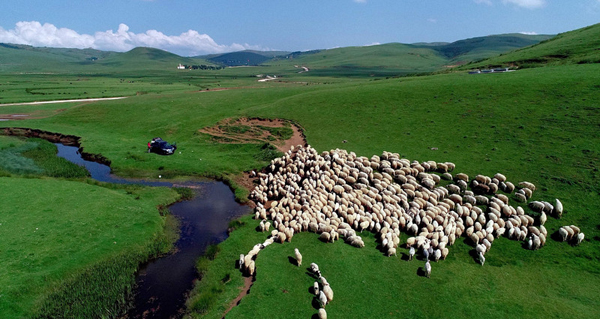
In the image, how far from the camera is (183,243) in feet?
69.5

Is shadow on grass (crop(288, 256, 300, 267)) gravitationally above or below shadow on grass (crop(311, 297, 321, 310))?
above

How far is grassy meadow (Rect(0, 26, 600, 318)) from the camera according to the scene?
47.9 feet

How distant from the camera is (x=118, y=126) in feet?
178

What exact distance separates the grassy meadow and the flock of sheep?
75 centimetres

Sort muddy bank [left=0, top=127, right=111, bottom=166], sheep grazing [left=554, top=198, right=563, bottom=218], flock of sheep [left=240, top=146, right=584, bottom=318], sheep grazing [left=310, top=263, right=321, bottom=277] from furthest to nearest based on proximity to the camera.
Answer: muddy bank [left=0, top=127, right=111, bottom=166] → sheep grazing [left=554, top=198, right=563, bottom=218] → flock of sheep [left=240, top=146, right=584, bottom=318] → sheep grazing [left=310, top=263, right=321, bottom=277]

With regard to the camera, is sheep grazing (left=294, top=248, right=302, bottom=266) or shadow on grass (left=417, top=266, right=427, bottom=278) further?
sheep grazing (left=294, top=248, right=302, bottom=266)

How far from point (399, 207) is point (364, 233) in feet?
11.6

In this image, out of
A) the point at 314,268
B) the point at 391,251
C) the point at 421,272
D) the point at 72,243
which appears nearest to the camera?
the point at 421,272

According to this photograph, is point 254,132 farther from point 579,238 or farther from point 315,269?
point 579,238

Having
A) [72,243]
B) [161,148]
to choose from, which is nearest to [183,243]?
[72,243]

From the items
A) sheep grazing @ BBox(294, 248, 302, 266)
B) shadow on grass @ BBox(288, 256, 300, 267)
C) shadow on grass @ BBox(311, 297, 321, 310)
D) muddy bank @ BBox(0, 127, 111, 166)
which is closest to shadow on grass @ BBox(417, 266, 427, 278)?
shadow on grass @ BBox(311, 297, 321, 310)

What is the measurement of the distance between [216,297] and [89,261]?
842cm

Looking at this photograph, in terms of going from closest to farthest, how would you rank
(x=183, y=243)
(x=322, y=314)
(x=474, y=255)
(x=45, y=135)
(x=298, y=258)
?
(x=322, y=314), (x=298, y=258), (x=474, y=255), (x=183, y=243), (x=45, y=135)

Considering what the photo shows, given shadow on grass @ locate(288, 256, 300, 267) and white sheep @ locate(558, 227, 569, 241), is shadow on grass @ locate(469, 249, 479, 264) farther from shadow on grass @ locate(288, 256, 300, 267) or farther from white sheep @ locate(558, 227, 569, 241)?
shadow on grass @ locate(288, 256, 300, 267)
